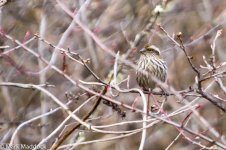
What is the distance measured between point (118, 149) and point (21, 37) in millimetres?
1787

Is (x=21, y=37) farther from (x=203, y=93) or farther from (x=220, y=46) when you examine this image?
(x=203, y=93)

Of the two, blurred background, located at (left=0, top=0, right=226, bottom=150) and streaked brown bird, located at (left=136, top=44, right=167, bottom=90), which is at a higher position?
blurred background, located at (left=0, top=0, right=226, bottom=150)

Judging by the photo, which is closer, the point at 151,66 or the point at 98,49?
the point at 151,66

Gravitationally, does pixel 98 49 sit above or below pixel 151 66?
above

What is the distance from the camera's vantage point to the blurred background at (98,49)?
281 inches

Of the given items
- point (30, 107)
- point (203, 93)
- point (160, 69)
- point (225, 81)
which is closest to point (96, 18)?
Result: point (30, 107)

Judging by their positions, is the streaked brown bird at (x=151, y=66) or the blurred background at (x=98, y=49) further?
the blurred background at (x=98, y=49)

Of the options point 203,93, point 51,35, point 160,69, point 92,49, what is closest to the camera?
point 203,93

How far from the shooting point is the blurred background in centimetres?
714

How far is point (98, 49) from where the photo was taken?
26.4ft

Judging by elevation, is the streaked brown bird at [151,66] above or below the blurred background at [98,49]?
below

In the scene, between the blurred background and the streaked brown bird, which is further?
the blurred background

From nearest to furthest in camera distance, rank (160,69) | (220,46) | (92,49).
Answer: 1. (160,69)
2. (92,49)
3. (220,46)

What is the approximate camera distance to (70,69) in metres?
7.77
